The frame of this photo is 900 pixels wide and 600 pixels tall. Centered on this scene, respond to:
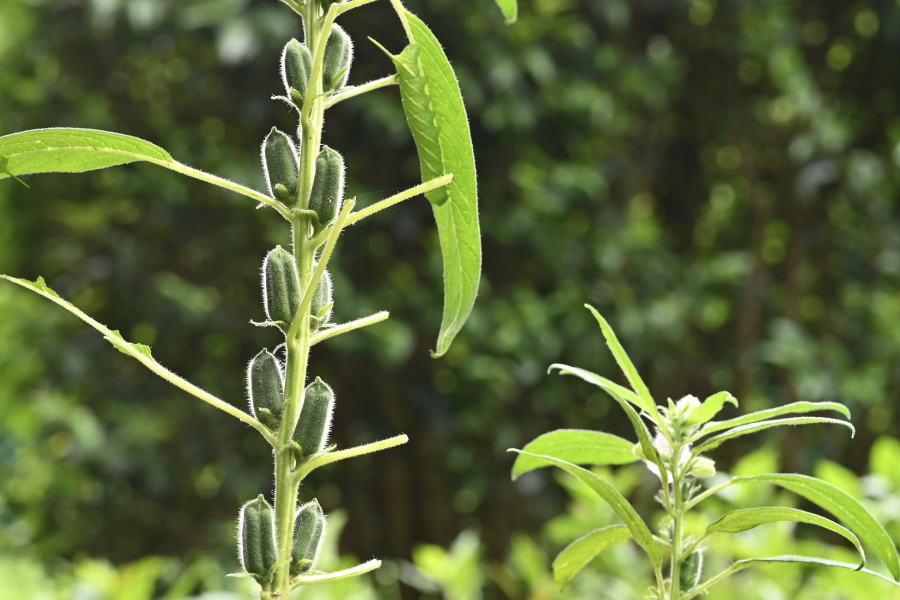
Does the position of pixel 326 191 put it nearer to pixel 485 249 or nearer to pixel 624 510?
pixel 624 510

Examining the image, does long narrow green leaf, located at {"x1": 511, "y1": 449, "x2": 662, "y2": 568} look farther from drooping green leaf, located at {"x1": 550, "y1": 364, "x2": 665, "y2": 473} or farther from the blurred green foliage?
the blurred green foliage

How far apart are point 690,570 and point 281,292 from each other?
159mm

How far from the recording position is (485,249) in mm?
2357

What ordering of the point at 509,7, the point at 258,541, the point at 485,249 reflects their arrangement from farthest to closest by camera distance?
the point at 485,249
the point at 509,7
the point at 258,541

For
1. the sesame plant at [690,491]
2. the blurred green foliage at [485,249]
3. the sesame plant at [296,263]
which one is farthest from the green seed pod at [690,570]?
the blurred green foliage at [485,249]

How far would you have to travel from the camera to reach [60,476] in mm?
2242

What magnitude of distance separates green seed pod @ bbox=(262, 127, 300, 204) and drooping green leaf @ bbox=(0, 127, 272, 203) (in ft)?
0.10

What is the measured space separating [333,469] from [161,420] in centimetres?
46

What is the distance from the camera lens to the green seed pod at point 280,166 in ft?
0.88

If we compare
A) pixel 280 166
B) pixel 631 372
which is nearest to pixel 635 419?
pixel 631 372

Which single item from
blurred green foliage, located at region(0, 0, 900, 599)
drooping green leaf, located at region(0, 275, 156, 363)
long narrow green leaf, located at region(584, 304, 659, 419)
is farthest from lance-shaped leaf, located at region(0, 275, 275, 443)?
blurred green foliage, located at region(0, 0, 900, 599)

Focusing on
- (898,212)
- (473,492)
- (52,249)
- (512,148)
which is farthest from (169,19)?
(898,212)

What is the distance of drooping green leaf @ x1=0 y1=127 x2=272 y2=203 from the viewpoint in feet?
0.95

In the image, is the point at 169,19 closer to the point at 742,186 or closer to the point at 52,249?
the point at 52,249
